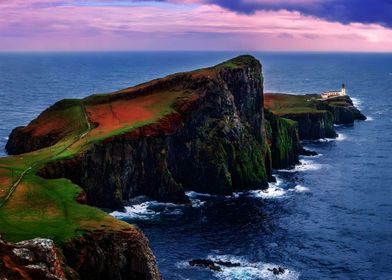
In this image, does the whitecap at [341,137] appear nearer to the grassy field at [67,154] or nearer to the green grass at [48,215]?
the grassy field at [67,154]

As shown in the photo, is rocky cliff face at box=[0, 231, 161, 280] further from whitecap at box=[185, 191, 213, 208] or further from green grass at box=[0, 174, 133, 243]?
whitecap at box=[185, 191, 213, 208]

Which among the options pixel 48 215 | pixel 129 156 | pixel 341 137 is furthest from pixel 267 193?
pixel 341 137

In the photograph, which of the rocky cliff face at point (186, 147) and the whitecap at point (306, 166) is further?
the whitecap at point (306, 166)

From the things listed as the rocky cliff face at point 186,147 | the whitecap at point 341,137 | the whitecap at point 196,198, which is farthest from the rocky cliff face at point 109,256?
the whitecap at point 341,137

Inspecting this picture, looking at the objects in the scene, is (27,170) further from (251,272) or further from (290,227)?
(290,227)

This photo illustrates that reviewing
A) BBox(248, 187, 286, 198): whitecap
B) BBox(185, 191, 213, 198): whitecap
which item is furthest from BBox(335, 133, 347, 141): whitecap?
BBox(185, 191, 213, 198): whitecap

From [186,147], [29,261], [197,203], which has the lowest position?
[197,203]
